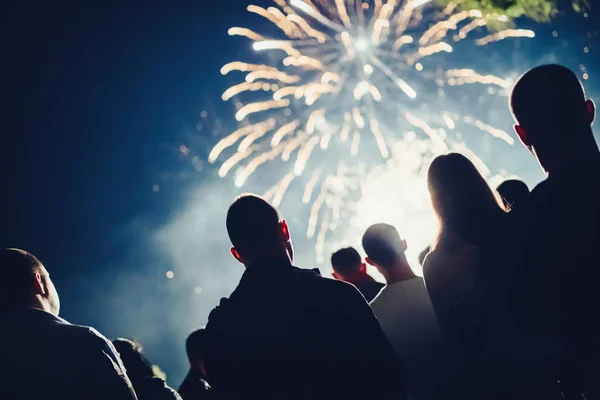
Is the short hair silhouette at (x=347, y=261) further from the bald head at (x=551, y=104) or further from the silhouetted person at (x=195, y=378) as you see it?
the bald head at (x=551, y=104)

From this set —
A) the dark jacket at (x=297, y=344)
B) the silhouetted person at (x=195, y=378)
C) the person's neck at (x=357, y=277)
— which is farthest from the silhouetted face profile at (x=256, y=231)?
the silhouetted person at (x=195, y=378)

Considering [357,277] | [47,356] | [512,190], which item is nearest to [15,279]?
[47,356]

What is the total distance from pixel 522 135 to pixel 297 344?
6.35 feet

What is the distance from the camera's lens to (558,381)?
8.22 feet

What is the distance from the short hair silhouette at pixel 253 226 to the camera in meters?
3.24

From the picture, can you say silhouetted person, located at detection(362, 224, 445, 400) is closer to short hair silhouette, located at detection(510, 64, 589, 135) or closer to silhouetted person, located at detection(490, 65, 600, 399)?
silhouetted person, located at detection(490, 65, 600, 399)

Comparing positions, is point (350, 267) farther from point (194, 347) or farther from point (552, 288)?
point (552, 288)

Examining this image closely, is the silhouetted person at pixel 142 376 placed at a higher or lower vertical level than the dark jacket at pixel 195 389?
higher

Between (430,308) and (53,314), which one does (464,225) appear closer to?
(430,308)

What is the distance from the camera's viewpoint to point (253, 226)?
10.7 feet

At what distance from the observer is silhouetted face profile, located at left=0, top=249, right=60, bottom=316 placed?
3518mm

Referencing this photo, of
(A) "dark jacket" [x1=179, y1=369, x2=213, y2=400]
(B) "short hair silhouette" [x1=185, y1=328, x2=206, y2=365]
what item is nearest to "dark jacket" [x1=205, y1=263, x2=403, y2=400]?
(A) "dark jacket" [x1=179, y1=369, x2=213, y2=400]

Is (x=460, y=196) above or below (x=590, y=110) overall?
below

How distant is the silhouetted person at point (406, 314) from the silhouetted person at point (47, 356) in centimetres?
218
